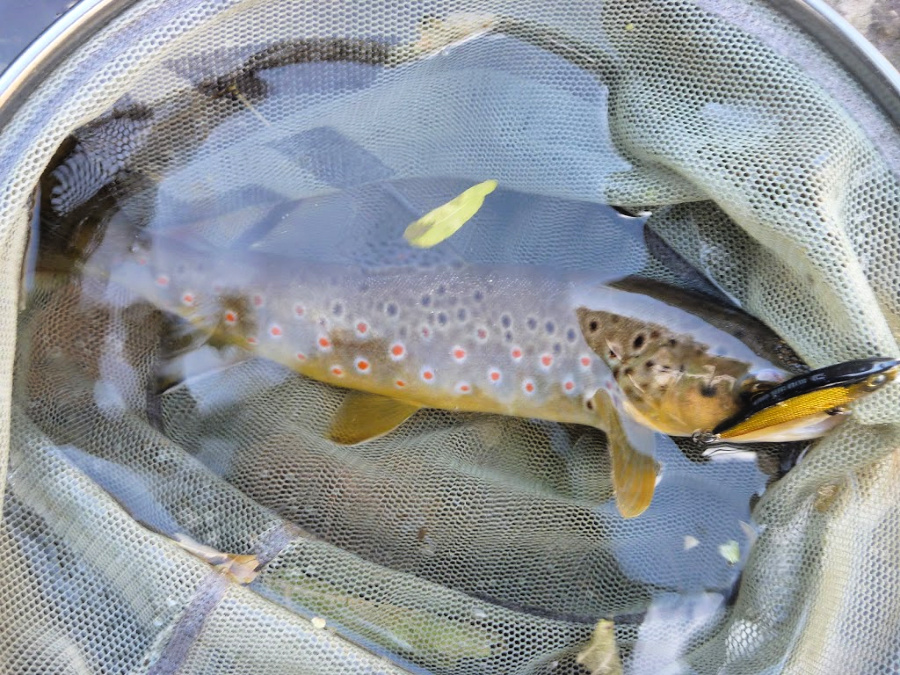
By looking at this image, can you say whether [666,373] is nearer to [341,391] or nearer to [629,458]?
[629,458]

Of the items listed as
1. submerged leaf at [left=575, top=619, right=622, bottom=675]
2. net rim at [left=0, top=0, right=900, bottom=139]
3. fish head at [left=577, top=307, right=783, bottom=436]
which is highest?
net rim at [left=0, top=0, right=900, bottom=139]

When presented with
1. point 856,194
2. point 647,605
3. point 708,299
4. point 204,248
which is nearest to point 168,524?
point 204,248

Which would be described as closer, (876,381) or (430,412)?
(876,381)

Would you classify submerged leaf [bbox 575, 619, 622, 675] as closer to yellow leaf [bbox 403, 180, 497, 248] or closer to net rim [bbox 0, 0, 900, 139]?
yellow leaf [bbox 403, 180, 497, 248]

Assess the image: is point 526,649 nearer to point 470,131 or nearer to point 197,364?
point 197,364

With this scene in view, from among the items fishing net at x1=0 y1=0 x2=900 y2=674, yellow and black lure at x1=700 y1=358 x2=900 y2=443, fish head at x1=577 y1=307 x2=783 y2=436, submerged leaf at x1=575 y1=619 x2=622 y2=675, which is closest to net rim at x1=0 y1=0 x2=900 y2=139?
fishing net at x1=0 y1=0 x2=900 y2=674

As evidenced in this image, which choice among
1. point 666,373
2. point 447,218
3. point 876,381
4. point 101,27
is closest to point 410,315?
point 447,218
